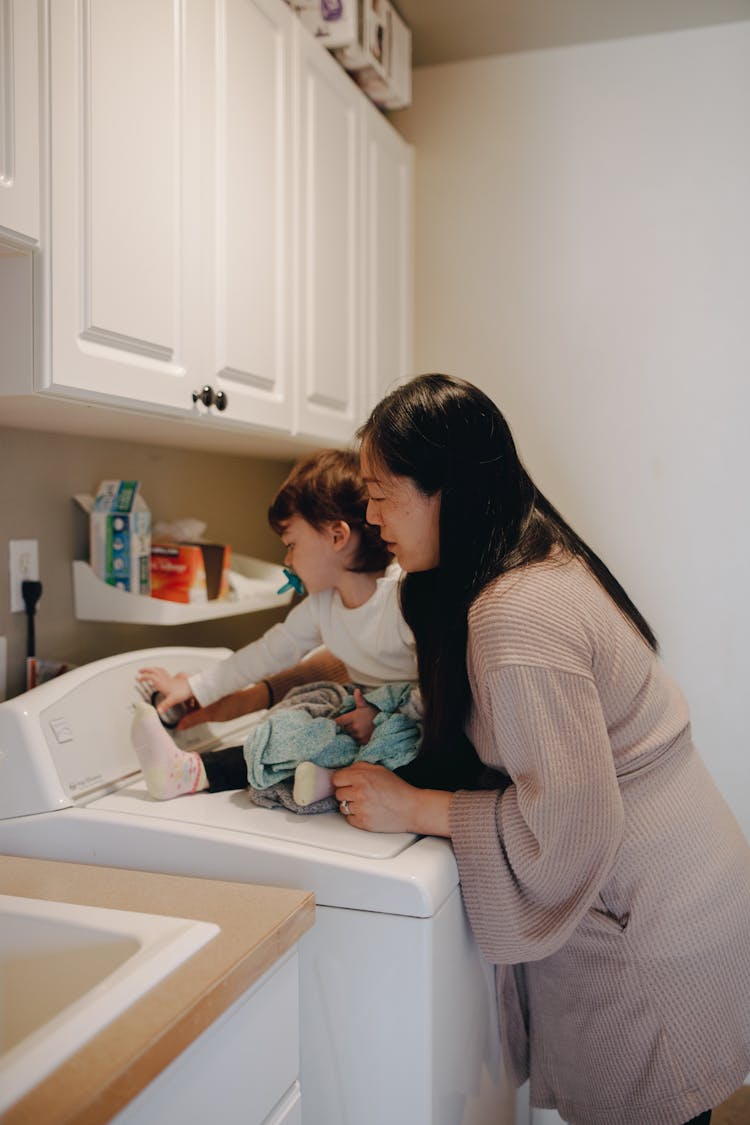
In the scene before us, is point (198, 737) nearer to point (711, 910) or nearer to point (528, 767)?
point (528, 767)

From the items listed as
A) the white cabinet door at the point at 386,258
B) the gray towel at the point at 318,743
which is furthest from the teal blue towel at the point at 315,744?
the white cabinet door at the point at 386,258

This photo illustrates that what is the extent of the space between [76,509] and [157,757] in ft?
1.87

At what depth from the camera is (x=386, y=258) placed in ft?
7.38

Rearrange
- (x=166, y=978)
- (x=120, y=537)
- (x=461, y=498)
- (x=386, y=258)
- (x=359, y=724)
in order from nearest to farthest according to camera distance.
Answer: (x=166, y=978) < (x=461, y=498) < (x=359, y=724) < (x=120, y=537) < (x=386, y=258)

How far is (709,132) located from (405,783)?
178 cm

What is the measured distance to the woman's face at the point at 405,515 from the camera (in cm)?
123

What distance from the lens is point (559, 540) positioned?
125 cm

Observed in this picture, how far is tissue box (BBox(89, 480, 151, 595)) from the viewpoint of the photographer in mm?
1666

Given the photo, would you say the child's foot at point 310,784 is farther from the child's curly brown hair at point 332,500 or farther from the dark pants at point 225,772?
the child's curly brown hair at point 332,500

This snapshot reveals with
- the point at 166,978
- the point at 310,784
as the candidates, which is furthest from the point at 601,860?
the point at 166,978

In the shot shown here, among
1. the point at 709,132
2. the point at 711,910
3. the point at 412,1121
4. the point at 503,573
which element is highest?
the point at 709,132

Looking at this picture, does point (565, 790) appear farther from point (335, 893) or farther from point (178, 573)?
point (178, 573)

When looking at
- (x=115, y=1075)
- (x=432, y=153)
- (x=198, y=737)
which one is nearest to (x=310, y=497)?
(x=198, y=737)

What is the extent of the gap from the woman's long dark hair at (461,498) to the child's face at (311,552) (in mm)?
370
